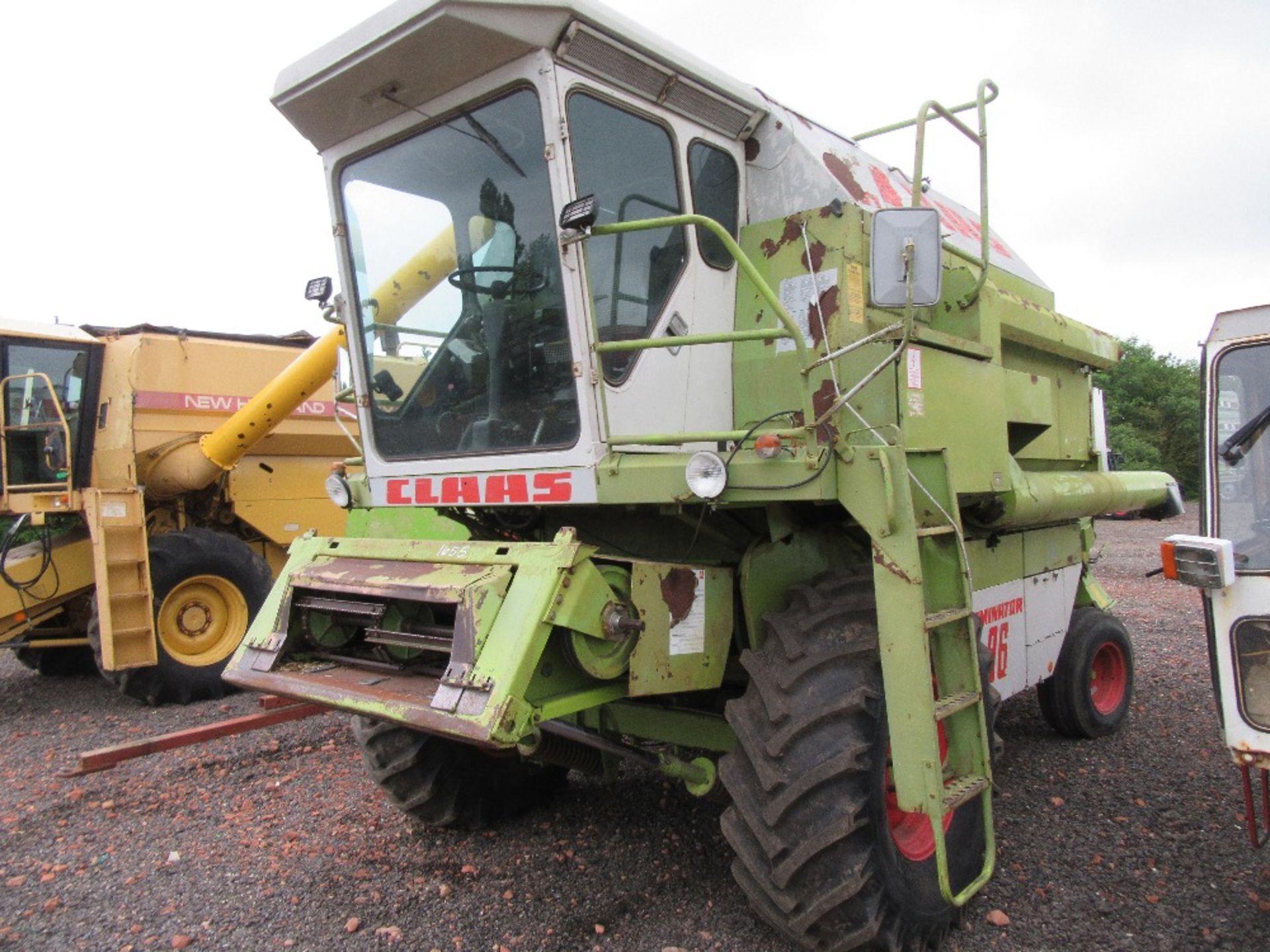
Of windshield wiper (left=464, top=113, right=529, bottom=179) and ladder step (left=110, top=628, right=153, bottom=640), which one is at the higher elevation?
windshield wiper (left=464, top=113, right=529, bottom=179)

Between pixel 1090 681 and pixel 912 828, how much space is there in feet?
8.19

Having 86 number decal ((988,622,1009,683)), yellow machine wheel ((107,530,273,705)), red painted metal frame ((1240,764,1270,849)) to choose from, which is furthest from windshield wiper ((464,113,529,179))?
yellow machine wheel ((107,530,273,705))

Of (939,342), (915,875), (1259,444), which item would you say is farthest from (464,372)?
(1259,444)

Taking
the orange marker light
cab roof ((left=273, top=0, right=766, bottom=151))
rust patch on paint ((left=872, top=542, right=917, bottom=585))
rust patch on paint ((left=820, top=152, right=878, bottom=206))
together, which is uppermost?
cab roof ((left=273, top=0, right=766, bottom=151))

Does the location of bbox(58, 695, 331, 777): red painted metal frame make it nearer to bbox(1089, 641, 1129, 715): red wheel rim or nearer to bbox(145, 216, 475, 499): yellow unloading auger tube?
bbox(145, 216, 475, 499): yellow unloading auger tube

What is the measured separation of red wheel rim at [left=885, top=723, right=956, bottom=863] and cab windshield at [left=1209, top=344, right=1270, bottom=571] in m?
1.10

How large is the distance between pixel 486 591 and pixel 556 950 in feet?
3.92

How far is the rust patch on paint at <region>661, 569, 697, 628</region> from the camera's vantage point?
9.92 feet

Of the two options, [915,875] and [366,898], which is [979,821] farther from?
[366,898]

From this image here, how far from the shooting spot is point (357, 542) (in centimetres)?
347

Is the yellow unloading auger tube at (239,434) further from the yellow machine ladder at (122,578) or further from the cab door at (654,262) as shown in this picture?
the cab door at (654,262)

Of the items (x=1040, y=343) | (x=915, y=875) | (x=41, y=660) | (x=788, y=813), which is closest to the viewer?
(x=788, y=813)

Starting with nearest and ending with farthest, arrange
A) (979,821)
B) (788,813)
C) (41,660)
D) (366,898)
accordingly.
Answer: (788,813), (979,821), (366,898), (41,660)

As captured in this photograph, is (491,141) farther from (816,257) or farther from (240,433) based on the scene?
(240,433)
